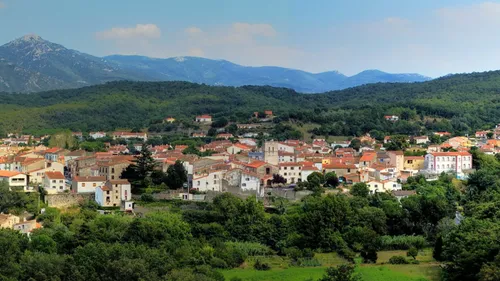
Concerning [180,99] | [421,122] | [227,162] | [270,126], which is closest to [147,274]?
[227,162]

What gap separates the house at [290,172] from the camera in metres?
40.8

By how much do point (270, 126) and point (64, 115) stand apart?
34.6 m

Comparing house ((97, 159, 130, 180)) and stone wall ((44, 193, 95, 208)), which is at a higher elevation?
house ((97, 159, 130, 180))

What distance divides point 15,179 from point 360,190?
20135 millimetres

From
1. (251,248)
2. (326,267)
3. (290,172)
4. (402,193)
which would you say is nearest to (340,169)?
(290,172)

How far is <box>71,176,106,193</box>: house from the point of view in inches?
1455

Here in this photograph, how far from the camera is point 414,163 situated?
45.3m

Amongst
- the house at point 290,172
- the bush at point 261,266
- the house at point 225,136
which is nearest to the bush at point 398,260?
the bush at point 261,266

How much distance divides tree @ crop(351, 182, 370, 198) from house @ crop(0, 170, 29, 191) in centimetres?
1902

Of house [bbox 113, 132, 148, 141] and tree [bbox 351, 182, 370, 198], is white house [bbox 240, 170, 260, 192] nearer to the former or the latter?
tree [bbox 351, 182, 370, 198]

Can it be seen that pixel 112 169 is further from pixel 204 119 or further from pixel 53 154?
pixel 204 119

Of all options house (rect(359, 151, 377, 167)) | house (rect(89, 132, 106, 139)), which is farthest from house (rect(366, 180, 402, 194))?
house (rect(89, 132, 106, 139))

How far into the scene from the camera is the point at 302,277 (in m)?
25.6

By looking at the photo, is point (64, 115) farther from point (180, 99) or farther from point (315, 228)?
point (315, 228)
